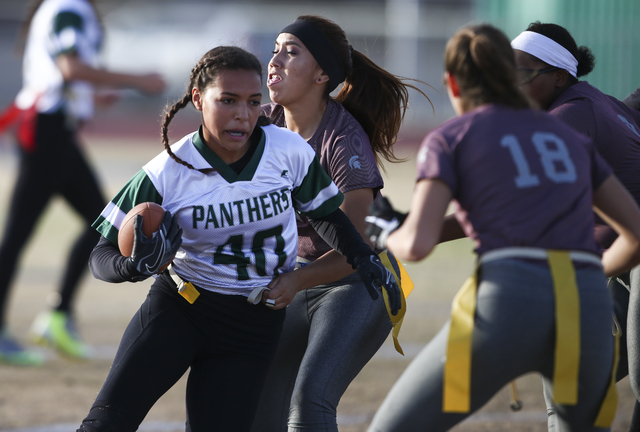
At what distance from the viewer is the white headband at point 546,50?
359cm

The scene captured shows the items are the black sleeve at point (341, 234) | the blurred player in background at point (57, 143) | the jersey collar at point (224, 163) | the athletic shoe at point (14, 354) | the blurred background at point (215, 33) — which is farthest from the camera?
the blurred background at point (215, 33)

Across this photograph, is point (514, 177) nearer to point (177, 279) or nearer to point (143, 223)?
point (143, 223)

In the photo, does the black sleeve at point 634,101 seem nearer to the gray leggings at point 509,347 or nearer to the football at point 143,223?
the gray leggings at point 509,347

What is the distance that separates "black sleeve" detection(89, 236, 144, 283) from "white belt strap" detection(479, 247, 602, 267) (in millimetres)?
1244

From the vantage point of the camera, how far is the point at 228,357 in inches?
120

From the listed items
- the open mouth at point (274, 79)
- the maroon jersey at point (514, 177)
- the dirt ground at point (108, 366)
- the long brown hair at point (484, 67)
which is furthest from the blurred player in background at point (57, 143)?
the maroon jersey at point (514, 177)

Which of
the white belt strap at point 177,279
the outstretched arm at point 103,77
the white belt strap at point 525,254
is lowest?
the white belt strap at point 177,279

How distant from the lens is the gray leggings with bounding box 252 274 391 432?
3256 mm

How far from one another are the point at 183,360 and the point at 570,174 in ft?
5.14

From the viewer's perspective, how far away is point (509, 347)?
238 cm

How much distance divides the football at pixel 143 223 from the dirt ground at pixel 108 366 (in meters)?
2.04

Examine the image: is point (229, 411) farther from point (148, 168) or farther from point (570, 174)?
point (570, 174)

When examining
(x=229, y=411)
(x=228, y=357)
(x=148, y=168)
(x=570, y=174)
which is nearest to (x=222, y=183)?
(x=148, y=168)

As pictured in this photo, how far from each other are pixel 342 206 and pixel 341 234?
328 millimetres
